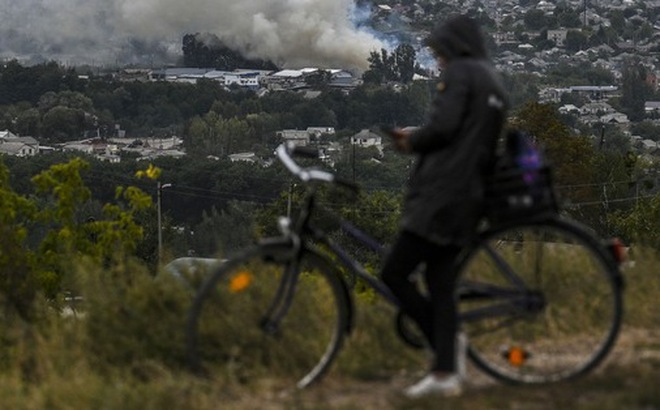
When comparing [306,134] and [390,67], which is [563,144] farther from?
[390,67]

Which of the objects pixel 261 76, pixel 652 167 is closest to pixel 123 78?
pixel 261 76

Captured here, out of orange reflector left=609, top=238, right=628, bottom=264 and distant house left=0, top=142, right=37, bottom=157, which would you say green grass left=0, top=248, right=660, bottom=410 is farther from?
distant house left=0, top=142, right=37, bottom=157

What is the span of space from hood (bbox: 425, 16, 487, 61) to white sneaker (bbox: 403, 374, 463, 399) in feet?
3.34

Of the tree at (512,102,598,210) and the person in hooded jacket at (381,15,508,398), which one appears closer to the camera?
the person in hooded jacket at (381,15,508,398)

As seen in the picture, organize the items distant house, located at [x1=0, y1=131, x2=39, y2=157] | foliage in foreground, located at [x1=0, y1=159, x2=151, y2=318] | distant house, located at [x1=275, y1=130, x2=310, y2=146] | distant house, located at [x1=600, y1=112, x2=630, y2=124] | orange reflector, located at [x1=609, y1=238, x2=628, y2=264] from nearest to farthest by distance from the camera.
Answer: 1. orange reflector, located at [x1=609, y1=238, x2=628, y2=264]
2. foliage in foreground, located at [x1=0, y1=159, x2=151, y2=318]
3. distant house, located at [x1=0, y1=131, x2=39, y2=157]
4. distant house, located at [x1=275, y1=130, x2=310, y2=146]
5. distant house, located at [x1=600, y1=112, x2=630, y2=124]

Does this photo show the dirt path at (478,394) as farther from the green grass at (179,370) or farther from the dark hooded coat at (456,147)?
the dark hooded coat at (456,147)

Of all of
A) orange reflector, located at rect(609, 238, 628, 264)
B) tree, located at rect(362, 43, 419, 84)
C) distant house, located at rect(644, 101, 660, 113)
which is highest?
tree, located at rect(362, 43, 419, 84)

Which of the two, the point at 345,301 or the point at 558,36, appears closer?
the point at 345,301

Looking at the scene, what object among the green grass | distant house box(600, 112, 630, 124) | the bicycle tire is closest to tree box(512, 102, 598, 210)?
the green grass

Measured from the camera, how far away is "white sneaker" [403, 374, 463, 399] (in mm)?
4855

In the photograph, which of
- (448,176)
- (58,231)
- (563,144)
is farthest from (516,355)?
(563,144)

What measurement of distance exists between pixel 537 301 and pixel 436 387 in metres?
0.51

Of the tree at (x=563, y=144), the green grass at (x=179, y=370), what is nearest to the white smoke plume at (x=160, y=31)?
the tree at (x=563, y=144)

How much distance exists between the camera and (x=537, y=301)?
512cm
